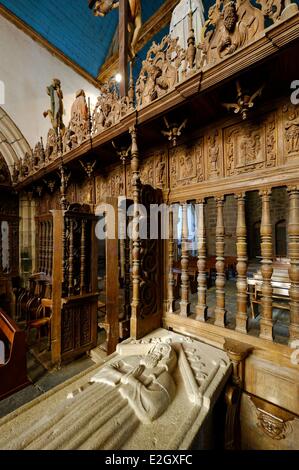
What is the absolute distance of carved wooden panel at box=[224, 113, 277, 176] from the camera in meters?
1.54

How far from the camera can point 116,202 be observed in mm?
1813

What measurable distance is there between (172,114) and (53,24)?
19.7 ft

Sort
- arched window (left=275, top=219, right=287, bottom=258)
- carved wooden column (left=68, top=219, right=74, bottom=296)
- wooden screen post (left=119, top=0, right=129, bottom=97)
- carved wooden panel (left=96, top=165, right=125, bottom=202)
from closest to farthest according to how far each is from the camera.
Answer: carved wooden column (left=68, top=219, right=74, bottom=296), wooden screen post (left=119, top=0, right=129, bottom=97), carved wooden panel (left=96, top=165, right=125, bottom=202), arched window (left=275, top=219, right=287, bottom=258)

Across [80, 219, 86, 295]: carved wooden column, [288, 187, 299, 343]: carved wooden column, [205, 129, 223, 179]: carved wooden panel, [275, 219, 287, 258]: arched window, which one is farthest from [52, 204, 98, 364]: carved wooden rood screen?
[275, 219, 287, 258]: arched window

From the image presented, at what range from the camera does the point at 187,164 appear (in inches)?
79.6

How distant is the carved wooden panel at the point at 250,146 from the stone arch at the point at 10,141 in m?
4.91

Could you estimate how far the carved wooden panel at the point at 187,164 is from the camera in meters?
1.93

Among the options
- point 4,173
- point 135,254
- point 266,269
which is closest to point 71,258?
point 135,254

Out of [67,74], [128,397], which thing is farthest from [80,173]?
[67,74]

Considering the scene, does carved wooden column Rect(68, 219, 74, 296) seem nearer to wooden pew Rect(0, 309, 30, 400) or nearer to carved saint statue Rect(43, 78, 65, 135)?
wooden pew Rect(0, 309, 30, 400)

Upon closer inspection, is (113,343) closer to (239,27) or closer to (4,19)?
(239,27)

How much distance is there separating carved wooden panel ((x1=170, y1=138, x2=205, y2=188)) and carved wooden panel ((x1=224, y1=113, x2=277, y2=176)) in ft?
0.82

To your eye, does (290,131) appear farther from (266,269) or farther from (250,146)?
(266,269)

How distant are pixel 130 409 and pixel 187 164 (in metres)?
1.95
